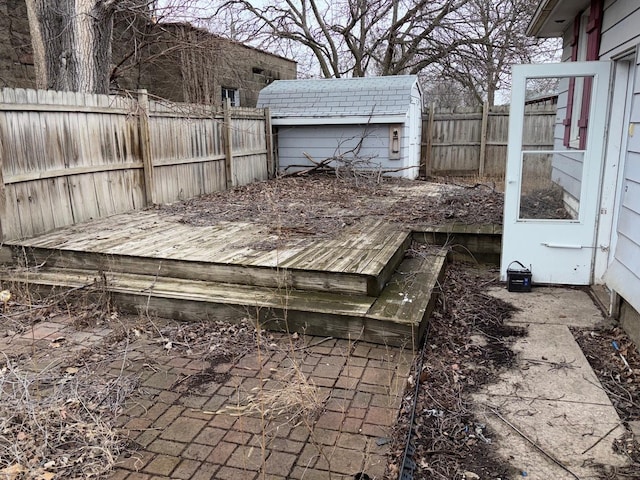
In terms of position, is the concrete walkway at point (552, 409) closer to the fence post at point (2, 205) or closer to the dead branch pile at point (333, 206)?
the dead branch pile at point (333, 206)

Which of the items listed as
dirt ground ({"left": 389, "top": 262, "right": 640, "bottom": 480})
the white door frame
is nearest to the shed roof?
the white door frame

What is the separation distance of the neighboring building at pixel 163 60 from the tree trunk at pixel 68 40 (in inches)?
59.9

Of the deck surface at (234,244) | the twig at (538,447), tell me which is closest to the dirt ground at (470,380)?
the twig at (538,447)

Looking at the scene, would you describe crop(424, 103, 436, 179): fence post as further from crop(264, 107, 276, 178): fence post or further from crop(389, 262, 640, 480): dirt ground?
crop(389, 262, 640, 480): dirt ground

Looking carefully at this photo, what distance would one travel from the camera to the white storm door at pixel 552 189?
4.46m

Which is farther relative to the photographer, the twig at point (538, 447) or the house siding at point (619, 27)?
the house siding at point (619, 27)

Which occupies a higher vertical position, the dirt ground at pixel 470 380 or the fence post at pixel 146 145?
the fence post at pixel 146 145

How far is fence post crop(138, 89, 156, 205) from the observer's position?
266 inches

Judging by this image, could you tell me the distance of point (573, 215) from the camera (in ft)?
15.3

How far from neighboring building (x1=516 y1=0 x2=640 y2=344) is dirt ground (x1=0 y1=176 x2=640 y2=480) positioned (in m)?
0.62

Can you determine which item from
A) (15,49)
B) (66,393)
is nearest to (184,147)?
(15,49)

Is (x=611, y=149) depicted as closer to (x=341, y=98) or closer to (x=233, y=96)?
(x=341, y=98)

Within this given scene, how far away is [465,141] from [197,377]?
1126 cm

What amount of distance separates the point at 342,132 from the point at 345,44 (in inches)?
312
